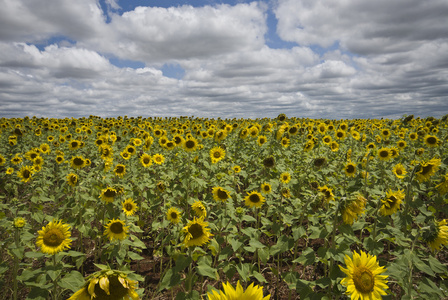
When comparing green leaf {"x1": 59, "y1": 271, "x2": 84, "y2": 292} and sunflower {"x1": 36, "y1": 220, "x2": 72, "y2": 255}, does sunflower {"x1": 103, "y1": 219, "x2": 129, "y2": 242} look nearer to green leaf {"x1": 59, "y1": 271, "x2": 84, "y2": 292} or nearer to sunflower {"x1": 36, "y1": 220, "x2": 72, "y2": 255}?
sunflower {"x1": 36, "y1": 220, "x2": 72, "y2": 255}

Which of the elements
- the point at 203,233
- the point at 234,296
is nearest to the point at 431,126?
the point at 203,233

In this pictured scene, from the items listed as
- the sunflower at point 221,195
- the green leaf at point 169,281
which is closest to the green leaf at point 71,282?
the green leaf at point 169,281

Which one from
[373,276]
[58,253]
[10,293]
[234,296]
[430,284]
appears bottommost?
[10,293]

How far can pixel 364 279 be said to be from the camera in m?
2.23

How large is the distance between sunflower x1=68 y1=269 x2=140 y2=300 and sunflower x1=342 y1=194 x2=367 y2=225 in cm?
222

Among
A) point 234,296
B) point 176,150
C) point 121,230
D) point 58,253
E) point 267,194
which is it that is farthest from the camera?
point 176,150

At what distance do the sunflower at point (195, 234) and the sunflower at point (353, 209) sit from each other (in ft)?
5.18

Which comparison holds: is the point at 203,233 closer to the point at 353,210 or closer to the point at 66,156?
the point at 353,210

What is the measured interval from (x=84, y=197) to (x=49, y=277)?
1.62m

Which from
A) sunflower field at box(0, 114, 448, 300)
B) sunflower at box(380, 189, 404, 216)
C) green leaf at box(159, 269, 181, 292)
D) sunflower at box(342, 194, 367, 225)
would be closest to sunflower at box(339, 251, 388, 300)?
sunflower field at box(0, 114, 448, 300)

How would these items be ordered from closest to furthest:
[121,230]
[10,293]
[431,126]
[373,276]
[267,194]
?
[373,276], [121,230], [10,293], [267,194], [431,126]

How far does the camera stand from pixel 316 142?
902 cm

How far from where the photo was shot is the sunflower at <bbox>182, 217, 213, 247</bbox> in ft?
9.18

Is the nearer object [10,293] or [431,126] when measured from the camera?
[10,293]
